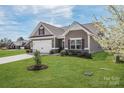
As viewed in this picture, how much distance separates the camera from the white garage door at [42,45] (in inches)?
224

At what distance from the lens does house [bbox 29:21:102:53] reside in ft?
18.4

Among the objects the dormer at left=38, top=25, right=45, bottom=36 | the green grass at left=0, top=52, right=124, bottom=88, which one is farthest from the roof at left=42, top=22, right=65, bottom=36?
the green grass at left=0, top=52, right=124, bottom=88

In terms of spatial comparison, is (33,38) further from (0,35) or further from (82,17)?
(82,17)

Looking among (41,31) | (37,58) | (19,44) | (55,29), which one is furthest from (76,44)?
(19,44)

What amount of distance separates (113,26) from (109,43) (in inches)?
17.0

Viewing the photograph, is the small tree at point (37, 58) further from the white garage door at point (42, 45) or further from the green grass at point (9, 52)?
the green grass at point (9, 52)

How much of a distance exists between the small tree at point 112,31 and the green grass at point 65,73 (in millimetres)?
268

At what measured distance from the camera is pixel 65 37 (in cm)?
585

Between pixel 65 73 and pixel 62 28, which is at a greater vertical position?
pixel 62 28

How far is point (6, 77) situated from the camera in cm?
531

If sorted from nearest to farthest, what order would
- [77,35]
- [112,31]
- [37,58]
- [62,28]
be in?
1. [112,31]
2. [37,58]
3. [62,28]
4. [77,35]

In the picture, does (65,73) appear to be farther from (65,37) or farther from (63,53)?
(65,37)

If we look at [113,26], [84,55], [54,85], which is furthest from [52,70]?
[113,26]

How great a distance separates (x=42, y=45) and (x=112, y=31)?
1.82 metres
